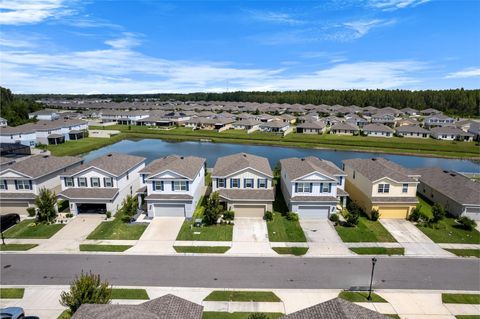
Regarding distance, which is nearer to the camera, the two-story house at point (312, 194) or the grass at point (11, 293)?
the grass at point (11, 293)

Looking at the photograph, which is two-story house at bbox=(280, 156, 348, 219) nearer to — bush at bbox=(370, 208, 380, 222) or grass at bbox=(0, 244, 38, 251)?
bush at bbox=(370, 208, 380, 222)

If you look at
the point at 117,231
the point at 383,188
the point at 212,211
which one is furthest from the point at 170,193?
the point at 383,188

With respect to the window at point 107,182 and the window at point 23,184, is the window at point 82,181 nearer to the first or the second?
the window at point 107,182

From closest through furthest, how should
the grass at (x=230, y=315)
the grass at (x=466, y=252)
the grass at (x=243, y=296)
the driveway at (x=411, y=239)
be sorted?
the grass at (x=230, y=315) < the grass at (x=243, y=296) < the grass at (x=466, y=252) < the driveway at (x=411, y=239)

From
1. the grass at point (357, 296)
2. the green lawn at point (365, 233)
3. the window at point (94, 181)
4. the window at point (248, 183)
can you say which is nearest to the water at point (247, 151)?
the window at point (248, 183)

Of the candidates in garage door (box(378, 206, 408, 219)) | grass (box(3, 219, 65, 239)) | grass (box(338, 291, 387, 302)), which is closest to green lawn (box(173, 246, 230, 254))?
grass (box(338, 291, 387, 302))

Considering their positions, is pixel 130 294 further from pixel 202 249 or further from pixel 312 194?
pixel 312 194

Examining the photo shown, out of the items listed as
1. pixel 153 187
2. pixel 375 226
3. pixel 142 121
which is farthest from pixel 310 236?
pixel 142 121
